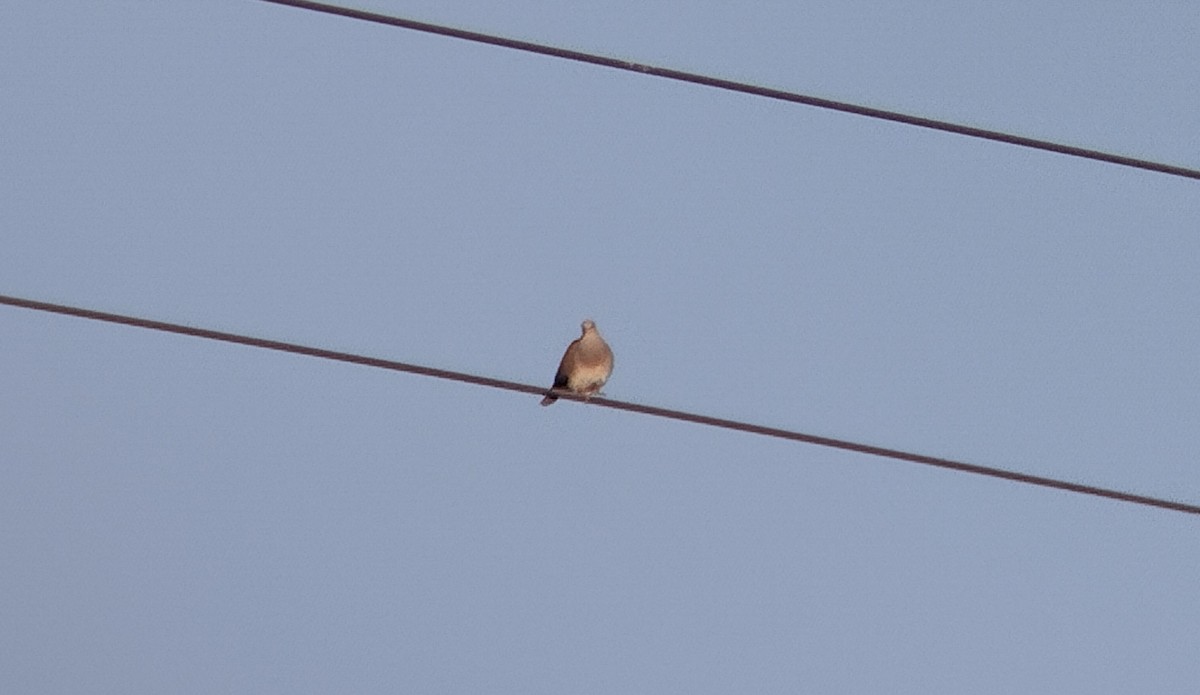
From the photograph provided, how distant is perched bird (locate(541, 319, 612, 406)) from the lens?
476 inches

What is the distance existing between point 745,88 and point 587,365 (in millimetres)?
4339

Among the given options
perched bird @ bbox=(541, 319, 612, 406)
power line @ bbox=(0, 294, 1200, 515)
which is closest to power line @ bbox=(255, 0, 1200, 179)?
power line @ bbox=(0, 294, 1200, 515)

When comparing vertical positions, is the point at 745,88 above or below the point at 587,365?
below

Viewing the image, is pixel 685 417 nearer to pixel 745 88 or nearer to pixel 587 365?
pixel 745 88

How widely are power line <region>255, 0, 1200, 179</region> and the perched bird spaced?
418 cm

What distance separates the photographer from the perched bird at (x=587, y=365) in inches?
476

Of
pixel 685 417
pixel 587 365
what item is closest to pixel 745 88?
pixel 685 417

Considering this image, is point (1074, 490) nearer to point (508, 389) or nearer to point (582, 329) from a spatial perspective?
point (508, 389)

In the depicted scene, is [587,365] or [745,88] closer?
[745,88]

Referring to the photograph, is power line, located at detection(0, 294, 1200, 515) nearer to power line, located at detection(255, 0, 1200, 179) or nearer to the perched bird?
power line, located at detection(255, 0, 1200, 179)

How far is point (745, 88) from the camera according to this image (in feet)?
25.8

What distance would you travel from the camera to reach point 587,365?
1209 cm

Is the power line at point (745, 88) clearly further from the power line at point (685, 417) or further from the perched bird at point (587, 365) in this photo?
the perched bird at point (587, 365)

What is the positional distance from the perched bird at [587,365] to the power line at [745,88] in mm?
4183
